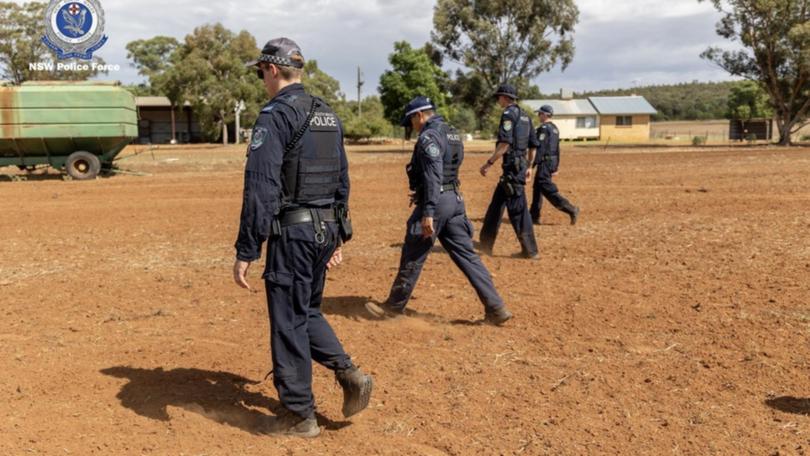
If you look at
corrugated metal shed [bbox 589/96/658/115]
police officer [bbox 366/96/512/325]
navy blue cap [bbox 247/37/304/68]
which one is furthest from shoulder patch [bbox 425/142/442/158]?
corrugated metal shed [bbox 589/96/658/115]

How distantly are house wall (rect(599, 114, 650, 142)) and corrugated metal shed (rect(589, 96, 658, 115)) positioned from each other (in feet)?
1.76

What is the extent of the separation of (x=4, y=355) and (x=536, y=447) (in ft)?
13.4

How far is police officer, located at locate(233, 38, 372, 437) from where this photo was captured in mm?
3805

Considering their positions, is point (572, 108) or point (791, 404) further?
point (572, 108)

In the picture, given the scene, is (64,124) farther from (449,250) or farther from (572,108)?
(572,108)

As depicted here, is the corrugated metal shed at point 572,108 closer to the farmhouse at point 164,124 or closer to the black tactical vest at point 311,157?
the farmhouse at point 164,124

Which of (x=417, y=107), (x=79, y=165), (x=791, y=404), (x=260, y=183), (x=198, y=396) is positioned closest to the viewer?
(x=260, y=183)

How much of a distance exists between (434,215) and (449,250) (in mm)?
397

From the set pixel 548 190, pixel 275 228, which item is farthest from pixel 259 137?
pixel 548 190

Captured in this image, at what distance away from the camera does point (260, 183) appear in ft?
12.4

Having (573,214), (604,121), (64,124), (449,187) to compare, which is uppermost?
(604,121)

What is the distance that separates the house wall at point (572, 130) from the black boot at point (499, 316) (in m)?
62.8

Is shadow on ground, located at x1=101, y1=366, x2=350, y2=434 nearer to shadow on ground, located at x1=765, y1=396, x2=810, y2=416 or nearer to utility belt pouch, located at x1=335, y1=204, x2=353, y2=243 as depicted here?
utility belt pouch, located at x1=335, y1=204, x2=353, y2=243

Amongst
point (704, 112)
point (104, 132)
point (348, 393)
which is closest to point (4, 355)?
point (348, 393)
